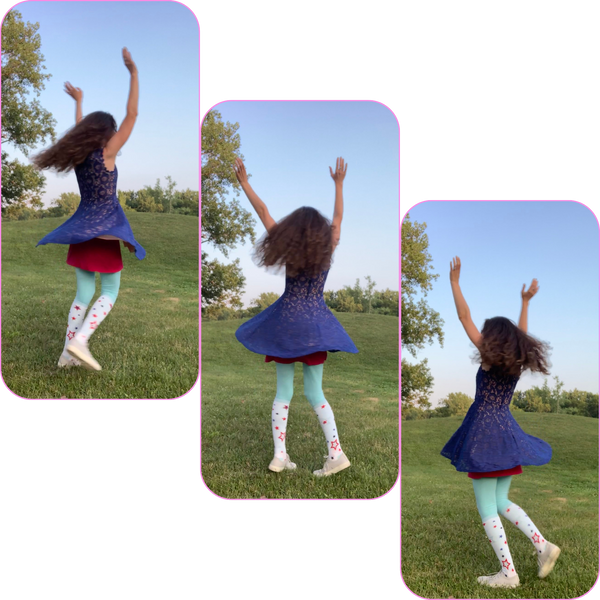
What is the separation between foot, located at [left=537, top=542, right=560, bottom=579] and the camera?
13.3 ft

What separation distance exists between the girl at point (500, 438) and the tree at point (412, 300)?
175mm

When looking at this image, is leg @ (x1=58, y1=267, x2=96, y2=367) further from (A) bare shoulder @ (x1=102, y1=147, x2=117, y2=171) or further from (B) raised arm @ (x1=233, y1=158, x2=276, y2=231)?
(B) raised arm @ (x1=233, y1=158, x2=276, y2=231)

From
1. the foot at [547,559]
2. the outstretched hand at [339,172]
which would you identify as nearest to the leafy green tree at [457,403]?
the foot at [547,559]

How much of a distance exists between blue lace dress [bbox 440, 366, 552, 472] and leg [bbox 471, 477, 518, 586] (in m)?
0.15

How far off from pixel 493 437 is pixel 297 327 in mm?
1403

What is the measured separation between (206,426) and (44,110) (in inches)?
103

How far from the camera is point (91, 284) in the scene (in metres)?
5.03

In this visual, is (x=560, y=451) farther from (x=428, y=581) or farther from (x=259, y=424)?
(x=259, y=424)

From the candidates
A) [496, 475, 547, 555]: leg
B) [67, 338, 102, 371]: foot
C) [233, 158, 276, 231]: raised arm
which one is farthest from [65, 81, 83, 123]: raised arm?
[496, 475, 547, 555]: leg

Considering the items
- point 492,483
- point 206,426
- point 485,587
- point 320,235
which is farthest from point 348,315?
point 485,587

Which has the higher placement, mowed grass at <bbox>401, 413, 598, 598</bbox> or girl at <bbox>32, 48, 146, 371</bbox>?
girl at <bbox>32, 48, 146, 371</bbox>

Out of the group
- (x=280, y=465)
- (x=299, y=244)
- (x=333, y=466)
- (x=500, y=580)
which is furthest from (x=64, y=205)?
(x=500, y=580)

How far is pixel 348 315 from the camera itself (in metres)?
5.27

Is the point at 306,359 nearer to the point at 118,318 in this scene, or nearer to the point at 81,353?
the point at 81,353
